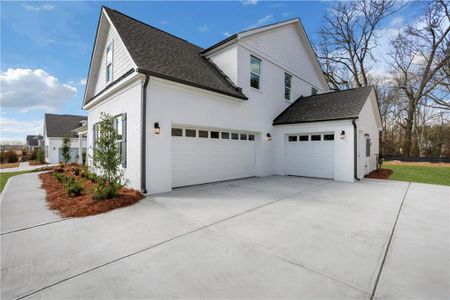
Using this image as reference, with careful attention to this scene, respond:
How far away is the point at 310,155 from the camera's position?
10578 mm

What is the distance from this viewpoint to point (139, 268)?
8.61ft

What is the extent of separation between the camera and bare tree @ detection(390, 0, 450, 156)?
57.0 feet

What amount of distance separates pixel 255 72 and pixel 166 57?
4685mm

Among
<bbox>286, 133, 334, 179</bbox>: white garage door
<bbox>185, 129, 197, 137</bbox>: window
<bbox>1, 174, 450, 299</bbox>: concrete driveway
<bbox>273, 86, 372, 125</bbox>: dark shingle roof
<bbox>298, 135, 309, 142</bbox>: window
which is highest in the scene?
<bbox>273, 86, 372, 125</bbox>: dark shingle roof

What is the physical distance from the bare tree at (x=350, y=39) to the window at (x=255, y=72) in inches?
603

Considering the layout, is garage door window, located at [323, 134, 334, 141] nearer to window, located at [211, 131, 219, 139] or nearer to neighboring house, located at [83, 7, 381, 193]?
neighboring house, located at [83, 7, 381, 193]

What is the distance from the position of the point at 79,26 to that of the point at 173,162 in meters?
8.90

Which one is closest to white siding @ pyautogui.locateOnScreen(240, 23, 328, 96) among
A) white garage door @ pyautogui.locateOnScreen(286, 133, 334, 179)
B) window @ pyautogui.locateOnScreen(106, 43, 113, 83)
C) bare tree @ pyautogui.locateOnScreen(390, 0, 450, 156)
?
white garage door @ pyautogui.locateOnScreen(286, 133, 334, 179)

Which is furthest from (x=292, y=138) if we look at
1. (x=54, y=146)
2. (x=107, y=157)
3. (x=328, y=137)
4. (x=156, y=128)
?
(x=54, y=146)

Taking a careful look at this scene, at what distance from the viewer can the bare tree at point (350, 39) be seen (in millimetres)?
19578

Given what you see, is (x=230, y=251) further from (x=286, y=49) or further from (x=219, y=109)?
(x=286, y=49)

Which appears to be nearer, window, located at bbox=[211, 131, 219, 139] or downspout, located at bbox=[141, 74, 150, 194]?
downspout, located at bbox=[141, 74, 150, 194]

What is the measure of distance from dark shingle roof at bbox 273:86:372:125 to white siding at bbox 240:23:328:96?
253 centimetres

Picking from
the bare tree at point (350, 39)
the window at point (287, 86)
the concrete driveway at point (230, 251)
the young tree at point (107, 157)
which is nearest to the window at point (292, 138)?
the window at point (287, 86)
